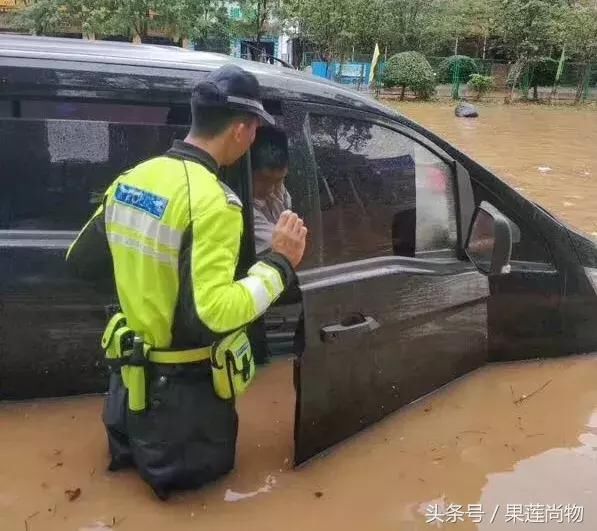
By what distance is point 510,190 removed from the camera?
3.37 metres

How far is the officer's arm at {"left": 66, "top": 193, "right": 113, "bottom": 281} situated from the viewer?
2.47m

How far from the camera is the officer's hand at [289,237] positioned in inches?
92.1

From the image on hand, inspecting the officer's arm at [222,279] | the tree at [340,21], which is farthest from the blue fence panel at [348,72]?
the officer's arm at [222,279]

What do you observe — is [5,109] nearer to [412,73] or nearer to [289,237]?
[289,237]

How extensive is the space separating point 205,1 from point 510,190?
24.4 m

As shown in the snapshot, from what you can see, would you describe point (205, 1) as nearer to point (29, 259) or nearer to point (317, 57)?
point (317, 57)

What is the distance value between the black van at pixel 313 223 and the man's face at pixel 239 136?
1.44ft

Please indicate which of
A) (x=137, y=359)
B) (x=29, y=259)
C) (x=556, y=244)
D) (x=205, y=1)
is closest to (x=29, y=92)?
(x=29, y=259)

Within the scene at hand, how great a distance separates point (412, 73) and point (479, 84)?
8.45 feet

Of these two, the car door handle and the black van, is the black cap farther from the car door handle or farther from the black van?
the car door handle

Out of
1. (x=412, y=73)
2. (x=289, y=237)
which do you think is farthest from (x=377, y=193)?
(x=412, y=73)

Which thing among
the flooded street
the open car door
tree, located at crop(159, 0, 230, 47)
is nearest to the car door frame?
the open car door

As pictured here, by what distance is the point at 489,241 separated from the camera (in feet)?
10.4

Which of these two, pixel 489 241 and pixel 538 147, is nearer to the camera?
pixel 489 241
